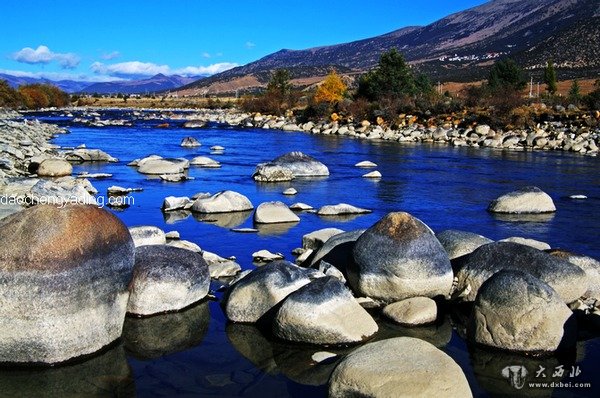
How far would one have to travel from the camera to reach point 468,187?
24.2 metres

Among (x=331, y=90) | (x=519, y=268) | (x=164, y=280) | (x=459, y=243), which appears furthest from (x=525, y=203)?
(x=331, y=90)

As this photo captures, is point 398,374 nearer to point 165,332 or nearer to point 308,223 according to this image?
point 165,332

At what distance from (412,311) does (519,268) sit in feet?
6.48

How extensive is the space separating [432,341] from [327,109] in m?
57.1

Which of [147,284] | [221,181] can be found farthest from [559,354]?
[221,181]

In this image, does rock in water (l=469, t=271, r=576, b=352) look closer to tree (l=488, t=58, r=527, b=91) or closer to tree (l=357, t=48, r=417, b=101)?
tree (l=357, t=48, r=417, b=101)

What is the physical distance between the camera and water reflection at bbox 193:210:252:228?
16.5m

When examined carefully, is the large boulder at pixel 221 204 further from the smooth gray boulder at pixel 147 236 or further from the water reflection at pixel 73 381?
the water reflection at pixel 73 381

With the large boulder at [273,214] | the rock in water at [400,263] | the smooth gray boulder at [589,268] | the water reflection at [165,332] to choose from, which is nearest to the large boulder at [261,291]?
the water reflection at [165,332]

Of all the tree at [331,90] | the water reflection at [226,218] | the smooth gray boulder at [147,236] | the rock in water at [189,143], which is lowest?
the water reflection at [226,218]

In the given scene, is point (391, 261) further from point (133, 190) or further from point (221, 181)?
point (221, 181)

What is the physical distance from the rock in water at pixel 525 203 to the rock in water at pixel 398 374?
12.4 m

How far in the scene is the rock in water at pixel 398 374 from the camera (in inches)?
258

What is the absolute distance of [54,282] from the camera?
7.74 meters
